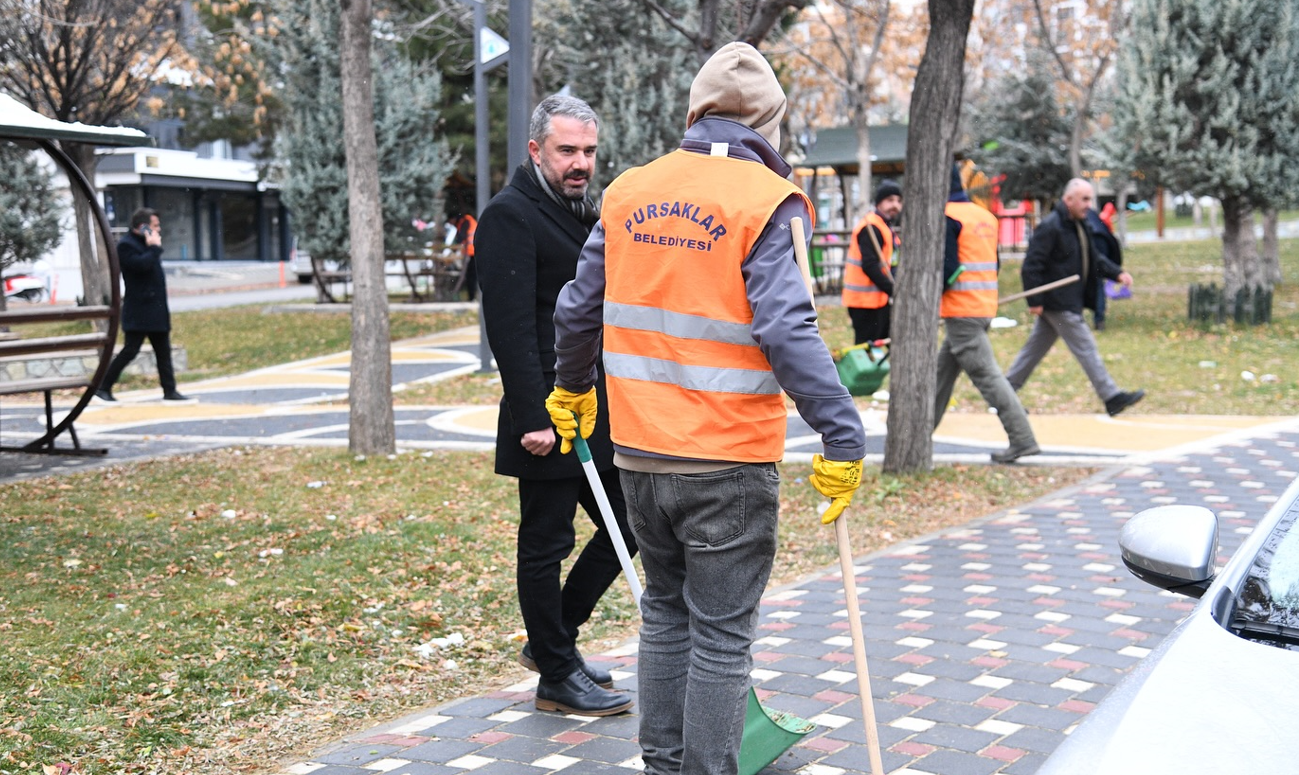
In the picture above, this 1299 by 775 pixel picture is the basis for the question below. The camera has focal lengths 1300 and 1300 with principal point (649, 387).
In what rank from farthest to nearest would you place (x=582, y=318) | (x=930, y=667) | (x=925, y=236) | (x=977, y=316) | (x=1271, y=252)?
(x=1271, y=252) < (x=977, y=316) < (x=925, y=236) < (x=930, y=667) < (x=582, y=318)

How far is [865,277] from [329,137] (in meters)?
13.9

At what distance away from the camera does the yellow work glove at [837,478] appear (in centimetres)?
309

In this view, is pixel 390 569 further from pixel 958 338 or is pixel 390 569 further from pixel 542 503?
pixel 958 338

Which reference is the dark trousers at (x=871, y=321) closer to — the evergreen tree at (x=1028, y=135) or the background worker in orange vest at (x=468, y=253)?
the background worker in orange vest at (x=468, y=253)

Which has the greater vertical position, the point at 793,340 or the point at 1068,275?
the point at 1068,275

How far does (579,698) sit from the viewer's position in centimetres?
436

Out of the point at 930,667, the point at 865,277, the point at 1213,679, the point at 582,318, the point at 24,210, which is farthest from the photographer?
the point at 24,210

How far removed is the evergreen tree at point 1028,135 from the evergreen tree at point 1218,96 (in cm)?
1688

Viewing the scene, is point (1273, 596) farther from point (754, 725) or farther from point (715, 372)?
point (754, 725)

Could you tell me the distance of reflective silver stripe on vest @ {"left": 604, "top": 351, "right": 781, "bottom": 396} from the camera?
10.4 ft

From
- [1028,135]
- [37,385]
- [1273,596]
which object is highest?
[1028,135]

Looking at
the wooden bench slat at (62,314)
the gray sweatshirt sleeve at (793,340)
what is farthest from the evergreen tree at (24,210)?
the gray sweatshirt sleeve at (793,340)

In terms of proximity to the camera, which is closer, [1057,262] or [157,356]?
[1057,262]

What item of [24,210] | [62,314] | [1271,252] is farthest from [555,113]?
[1271,252]
